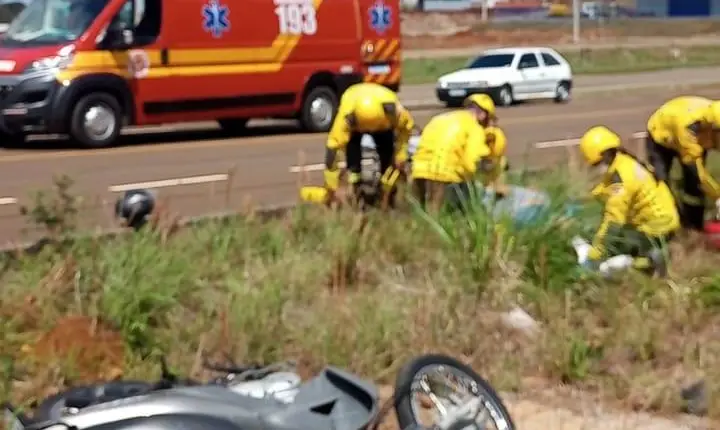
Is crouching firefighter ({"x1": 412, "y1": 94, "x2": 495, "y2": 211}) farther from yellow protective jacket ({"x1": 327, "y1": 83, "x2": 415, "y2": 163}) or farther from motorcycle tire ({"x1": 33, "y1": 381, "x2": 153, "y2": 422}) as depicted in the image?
motorcycle tire ({"x1": 33, "y1": 381, "x2": 153, "y2": 422})

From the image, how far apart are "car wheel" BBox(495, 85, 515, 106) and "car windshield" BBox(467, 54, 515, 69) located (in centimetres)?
65

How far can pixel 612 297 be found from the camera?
8086 millimetres

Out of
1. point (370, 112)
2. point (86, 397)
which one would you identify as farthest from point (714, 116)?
point (86, 397)

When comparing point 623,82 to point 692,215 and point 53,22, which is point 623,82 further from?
point 692,215

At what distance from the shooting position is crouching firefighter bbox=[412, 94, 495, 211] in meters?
9.82

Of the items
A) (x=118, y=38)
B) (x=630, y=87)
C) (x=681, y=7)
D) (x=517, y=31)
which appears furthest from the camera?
(x=681, y=7)

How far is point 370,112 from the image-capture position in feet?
34.4

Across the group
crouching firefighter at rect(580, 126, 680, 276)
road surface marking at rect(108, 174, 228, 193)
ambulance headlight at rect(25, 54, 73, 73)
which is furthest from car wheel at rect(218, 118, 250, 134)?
crouching firefighter at rect(580, 126, 680, 276)

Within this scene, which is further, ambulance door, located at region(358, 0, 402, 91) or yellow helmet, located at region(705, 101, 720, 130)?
ambulance door, located at region(358, 0, 402, 91)

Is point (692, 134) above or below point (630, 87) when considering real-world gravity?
above

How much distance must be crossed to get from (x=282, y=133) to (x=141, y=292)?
47.1 ft

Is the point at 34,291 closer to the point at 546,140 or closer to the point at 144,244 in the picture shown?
the point at 144,244

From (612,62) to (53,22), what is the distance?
114 feet

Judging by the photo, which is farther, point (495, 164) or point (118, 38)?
point (118, 38)
